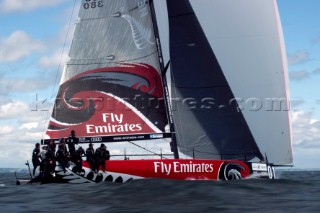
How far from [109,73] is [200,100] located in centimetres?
335

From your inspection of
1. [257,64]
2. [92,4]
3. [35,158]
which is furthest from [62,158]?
[257,64]

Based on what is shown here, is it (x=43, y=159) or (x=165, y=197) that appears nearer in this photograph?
(x=165, y=197)

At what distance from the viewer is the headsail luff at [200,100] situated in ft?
58.5

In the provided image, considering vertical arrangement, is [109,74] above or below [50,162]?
above

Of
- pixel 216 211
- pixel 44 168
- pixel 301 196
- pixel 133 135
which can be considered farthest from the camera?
pixel 133 135

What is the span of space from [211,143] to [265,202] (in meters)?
6.79

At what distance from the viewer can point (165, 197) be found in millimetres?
11977

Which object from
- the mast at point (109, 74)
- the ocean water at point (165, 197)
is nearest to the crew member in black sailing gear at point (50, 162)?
the ocean water at point (165, 197)

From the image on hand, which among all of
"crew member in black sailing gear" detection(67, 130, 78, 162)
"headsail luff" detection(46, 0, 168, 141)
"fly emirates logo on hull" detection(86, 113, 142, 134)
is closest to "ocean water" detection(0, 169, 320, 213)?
"crew member in black sailing gear" detection(67, 130, 78, 162)

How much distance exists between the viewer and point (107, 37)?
1800 centimetres

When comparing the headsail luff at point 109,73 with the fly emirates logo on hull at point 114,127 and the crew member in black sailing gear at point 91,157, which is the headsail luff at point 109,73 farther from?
the crew member in black sailing gear at point 91,157

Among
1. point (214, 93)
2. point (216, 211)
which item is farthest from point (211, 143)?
point (216, 211)

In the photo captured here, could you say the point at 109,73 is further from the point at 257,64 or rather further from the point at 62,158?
the point at 257,64

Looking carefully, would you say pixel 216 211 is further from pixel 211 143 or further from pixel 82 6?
pixel 82 6
